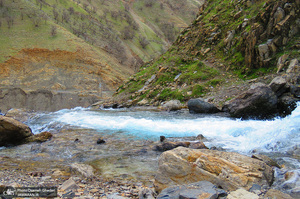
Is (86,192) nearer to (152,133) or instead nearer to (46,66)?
(152,133)

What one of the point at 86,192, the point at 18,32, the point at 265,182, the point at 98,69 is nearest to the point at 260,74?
the point at 265,182

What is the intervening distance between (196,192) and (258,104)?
10969mm

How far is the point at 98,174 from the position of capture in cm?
598

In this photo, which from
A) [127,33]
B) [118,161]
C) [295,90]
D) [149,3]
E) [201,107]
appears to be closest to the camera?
[118,161]

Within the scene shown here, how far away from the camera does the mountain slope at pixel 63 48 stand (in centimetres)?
4684

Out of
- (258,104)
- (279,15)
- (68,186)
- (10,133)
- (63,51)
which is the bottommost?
(10,133)

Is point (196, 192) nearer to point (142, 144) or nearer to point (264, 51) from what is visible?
point (142, 144)

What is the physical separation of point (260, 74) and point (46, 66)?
147 feet

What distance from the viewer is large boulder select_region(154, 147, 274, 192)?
4.29m

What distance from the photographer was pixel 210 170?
4484 millimetres

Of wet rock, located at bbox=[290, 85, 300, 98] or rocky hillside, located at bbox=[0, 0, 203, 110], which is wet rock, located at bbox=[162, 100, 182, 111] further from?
rocky hillside, located at bbox=[0, 0, 203, 110]

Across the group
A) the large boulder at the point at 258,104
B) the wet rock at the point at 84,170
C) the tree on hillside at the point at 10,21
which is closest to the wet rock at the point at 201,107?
the large boulder at the point at 258,104

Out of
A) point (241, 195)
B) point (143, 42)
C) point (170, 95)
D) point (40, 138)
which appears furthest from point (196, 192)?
point (143, 42)

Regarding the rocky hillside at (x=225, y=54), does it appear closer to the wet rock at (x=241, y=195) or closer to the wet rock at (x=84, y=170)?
the wet rock at (x=84, y=170)
